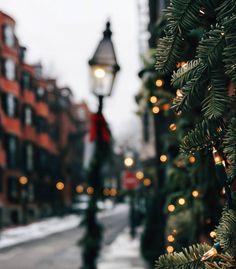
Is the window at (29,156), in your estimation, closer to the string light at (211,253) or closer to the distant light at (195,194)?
the distant light at (195,194)

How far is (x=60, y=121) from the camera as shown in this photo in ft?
198

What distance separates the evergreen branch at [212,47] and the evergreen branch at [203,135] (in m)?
0.28

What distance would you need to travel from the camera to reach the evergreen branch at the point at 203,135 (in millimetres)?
2248

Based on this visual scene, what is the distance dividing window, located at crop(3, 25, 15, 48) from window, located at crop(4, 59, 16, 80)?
143 centimetres

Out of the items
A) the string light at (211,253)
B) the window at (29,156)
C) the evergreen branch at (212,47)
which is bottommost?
the string light at (211,253)

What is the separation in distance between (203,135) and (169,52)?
44 cm

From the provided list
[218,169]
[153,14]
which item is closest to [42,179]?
[153,14]

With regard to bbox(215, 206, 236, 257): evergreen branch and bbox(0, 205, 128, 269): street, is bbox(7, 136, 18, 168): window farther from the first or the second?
bbox(215, 206, 236, 257): evergreen branch

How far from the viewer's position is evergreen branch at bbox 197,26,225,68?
2129mm

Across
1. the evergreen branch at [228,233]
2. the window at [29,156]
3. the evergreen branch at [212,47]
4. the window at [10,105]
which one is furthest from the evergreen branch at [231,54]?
the window at [29,156]

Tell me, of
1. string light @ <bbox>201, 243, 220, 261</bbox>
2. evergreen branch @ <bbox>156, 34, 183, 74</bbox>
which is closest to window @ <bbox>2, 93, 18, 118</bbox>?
evergreen branch @ <bbox>156, 34, 183, 74</bbox>

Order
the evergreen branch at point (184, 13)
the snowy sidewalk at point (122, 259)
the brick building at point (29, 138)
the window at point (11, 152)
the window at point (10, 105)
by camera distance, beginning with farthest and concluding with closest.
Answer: the window at point (11, 152), the window at point (10, 105), the brick building at point (29, 138), the snowy sidewalk at point (122, 259), the evergreen branch at point (184, 13)

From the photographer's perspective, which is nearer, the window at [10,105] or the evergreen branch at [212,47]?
the evergreen branch at [212,47]

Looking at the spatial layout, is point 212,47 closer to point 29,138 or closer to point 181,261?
point 181,261
